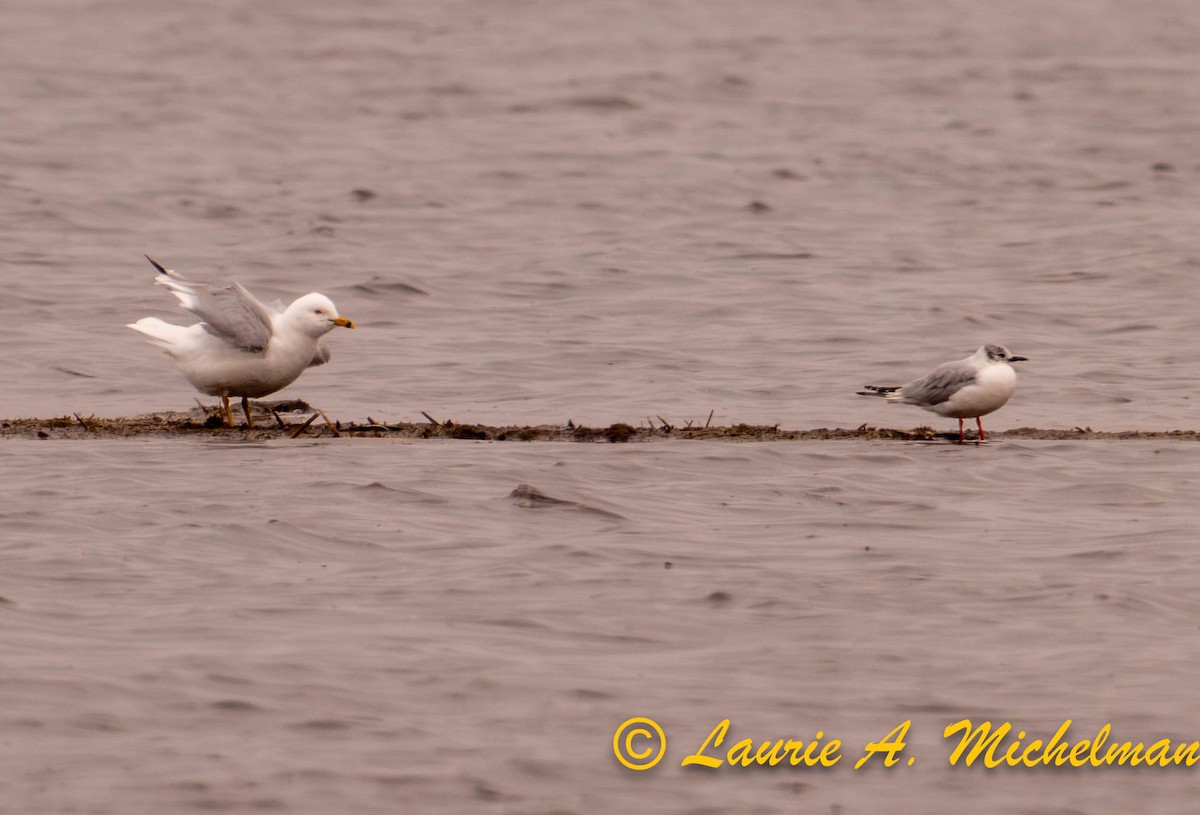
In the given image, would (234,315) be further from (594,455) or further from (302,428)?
(594,455)

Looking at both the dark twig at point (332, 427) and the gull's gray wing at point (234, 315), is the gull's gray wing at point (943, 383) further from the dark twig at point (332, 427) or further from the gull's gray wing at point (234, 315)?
the gull's gray wing at point (234, 315)

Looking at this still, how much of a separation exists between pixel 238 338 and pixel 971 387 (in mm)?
4607

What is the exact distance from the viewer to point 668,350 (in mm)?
15656

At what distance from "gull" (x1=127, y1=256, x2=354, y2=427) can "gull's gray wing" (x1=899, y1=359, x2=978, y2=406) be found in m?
3.76

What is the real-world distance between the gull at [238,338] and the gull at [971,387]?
3.80 metres

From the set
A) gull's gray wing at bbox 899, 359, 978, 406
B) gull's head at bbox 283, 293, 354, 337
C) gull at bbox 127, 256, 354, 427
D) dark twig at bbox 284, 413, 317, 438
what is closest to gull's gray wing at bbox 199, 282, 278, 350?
gull at bbox 127, 256, 354, 427

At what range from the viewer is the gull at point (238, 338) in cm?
1179

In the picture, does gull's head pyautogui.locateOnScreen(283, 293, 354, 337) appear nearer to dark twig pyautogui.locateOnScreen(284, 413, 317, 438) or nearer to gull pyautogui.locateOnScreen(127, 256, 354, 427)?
gull pyautogui.locateOnScreen(127, 256, 354, 427)

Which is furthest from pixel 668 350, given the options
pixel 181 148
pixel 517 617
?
pixel 181 148

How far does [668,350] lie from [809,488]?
5193mm

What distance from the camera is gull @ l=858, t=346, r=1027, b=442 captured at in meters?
12.2

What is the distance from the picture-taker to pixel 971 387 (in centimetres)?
1224

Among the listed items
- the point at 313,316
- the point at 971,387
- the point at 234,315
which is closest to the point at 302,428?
the point at 313,316

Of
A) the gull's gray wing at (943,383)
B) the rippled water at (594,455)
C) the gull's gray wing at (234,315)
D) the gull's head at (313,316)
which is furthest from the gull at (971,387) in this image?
the gull's gray wing at (234,315)
